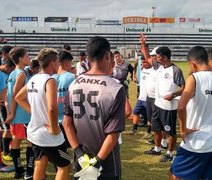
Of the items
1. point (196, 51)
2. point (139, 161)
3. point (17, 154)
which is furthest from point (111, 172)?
point (139, 161)

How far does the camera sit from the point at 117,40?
207ft

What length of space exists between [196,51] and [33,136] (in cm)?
214

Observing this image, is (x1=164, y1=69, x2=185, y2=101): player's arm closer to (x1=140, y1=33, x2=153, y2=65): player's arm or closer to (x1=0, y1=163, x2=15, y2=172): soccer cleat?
(x1=140, y1=33, x2=153, y2=65): player's arm

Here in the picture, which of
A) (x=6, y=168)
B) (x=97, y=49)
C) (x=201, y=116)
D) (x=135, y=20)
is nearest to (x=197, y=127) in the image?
(x=201, y=116)

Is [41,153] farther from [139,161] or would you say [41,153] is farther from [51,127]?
[139,161]

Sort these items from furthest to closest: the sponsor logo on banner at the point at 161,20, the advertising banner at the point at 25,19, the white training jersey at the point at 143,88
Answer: the sponsor logo on banner at the point at 161,20, the advertising banner at the point at 25,19, the white training jersey at the point at 143,88

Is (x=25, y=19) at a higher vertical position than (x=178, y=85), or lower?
higher

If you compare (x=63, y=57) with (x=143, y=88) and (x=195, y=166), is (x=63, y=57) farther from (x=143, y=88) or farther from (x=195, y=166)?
(x=143, y=88)

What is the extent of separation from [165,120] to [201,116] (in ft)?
8.68

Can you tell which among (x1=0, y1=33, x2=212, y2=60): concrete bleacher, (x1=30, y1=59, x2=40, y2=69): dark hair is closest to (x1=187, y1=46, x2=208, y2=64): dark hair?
(x1=30, y1=59, x2=40, y2=69): dark hair

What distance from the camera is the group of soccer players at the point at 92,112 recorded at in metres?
2.87

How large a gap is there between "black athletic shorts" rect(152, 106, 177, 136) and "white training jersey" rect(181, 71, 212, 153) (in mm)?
2446

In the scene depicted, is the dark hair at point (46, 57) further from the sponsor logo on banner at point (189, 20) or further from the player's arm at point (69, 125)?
the sponsor logo on banner at point (189, 20)

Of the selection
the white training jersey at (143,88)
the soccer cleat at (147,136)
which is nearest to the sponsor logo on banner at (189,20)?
the white training jersey at (143,88)
